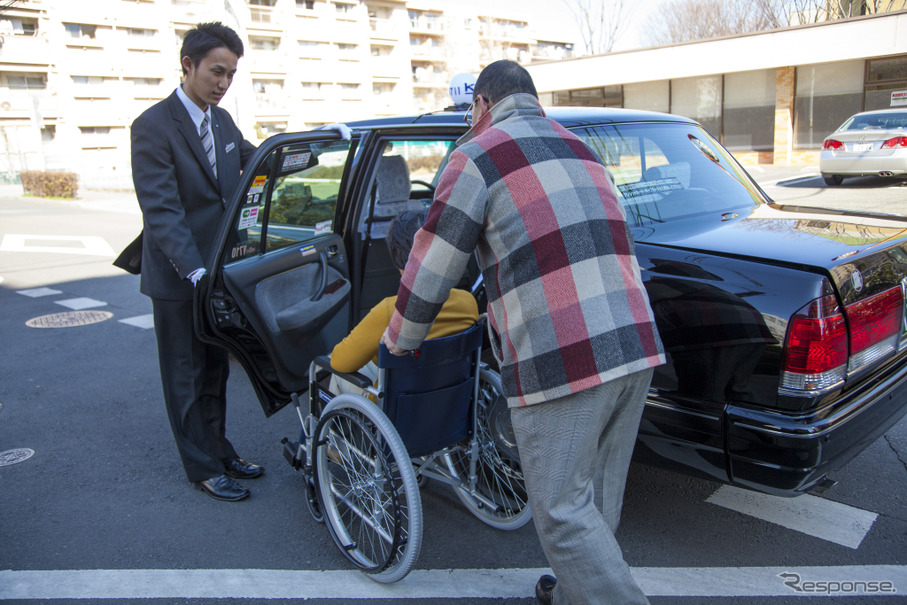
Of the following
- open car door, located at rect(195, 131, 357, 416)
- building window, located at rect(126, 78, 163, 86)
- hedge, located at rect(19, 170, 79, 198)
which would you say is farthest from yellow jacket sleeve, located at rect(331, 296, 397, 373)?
building window, located at rect(126, 78, 163, 86)

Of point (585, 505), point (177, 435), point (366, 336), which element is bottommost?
point (177, 435)

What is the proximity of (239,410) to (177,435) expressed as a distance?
Answer: 117 centimetres

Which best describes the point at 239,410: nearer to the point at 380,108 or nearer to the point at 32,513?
the point at 32,513

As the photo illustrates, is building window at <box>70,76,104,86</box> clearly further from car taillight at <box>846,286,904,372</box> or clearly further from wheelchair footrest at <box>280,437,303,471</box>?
car taillight at <box>846,286,904,372</box>

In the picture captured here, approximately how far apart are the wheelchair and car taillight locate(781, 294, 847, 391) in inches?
41.0

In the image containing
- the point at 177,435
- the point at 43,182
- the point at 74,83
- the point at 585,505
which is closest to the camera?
the point at 585,505

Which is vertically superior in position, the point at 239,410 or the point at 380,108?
the point at 380,108

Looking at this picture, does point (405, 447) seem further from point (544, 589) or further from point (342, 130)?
point (342, 130)

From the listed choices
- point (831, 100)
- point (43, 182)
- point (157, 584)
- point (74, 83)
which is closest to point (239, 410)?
point (157, 584)

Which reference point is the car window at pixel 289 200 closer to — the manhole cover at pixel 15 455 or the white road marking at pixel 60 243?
the manhole cover at pixel 15 455

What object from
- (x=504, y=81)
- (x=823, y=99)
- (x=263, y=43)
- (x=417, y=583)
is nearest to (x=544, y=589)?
(x=417, y=583)

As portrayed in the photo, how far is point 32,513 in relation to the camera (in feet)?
10.6

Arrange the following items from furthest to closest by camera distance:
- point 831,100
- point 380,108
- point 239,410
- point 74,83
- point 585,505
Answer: point 380,108, point 74,83, point 831,100, point 239,410, point 585,505

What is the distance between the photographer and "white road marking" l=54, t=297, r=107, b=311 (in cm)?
739
